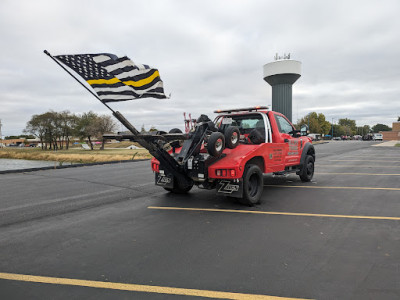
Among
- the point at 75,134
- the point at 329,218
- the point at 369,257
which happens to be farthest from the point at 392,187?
the point at 75,134

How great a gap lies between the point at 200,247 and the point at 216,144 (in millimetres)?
2368

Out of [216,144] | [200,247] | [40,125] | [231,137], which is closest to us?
[200,247]

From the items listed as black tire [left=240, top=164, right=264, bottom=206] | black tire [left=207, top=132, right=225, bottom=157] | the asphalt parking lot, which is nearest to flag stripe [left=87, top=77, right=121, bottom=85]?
black tire [left=207, top=132, right=225, bottom=157]

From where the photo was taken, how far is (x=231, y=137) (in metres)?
6.06

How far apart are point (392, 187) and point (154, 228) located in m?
7.02

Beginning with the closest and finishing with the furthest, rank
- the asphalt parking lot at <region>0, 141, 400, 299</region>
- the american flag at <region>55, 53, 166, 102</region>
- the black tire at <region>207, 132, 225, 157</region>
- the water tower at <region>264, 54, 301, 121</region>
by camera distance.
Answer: the asphalt parking lot at <region>0, 141, 400, 299</region> → the american flag at <region>55, 53, 166, 102</region> → the black tire at <region>207, 132, 225, 157</region> → the water tower at <region>264, 54, 301, 121</region>

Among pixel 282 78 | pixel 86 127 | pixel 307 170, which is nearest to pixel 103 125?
pixel 86 127

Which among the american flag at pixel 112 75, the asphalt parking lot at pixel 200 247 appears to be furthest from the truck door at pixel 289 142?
the american flag at pixel 112 75

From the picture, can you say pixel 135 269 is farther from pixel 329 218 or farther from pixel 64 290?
pixel 329 218

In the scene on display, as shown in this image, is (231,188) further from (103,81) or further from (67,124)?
(67,124)

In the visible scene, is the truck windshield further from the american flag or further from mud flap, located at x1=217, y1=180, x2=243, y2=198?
the american flag

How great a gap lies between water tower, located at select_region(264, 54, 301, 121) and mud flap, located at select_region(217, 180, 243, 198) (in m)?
30.7

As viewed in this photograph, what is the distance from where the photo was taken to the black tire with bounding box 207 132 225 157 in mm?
5609

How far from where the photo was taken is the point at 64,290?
110 inches
